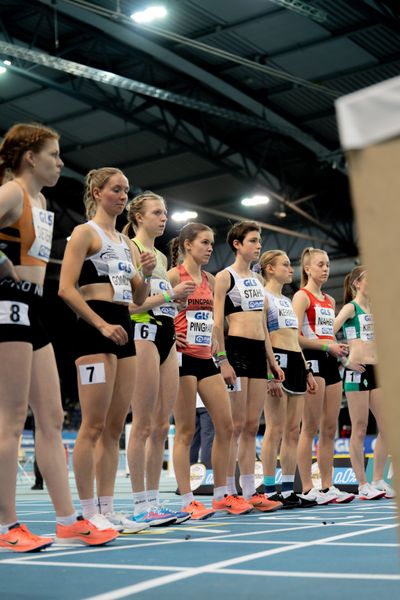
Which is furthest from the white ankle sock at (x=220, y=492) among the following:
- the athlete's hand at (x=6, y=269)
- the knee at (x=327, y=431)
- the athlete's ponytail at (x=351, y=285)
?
the athlete's hand at (x=6, y=269)

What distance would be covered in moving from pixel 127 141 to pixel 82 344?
A: 42.2ft

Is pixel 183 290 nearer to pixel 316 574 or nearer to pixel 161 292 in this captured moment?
pixel 161 292

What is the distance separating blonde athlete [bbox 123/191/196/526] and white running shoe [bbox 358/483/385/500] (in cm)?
239

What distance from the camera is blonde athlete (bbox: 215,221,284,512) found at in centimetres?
529

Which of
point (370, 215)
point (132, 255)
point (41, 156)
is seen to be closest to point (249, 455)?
point (132, 255)

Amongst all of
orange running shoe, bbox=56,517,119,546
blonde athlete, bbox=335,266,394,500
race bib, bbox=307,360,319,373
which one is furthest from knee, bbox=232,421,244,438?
orange running shoe, bbox=56,517,119,546

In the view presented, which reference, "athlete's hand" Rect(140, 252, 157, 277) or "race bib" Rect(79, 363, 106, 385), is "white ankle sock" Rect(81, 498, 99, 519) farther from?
"athlete's hand" Rect(140, 252, 157, 277)

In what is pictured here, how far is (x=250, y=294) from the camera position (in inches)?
211

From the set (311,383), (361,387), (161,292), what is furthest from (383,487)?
(161,292)

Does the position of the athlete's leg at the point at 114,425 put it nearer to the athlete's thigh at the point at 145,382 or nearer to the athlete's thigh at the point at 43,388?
the athlete's thigh at the point at 145,382

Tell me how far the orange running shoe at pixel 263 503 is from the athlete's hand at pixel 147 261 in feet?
6.44

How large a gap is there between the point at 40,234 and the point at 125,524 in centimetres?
149

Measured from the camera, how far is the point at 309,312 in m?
6.31

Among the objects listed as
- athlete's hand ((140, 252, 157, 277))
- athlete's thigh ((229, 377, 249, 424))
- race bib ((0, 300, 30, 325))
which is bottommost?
athlete's thigh ((229, 377, 249, 424))
